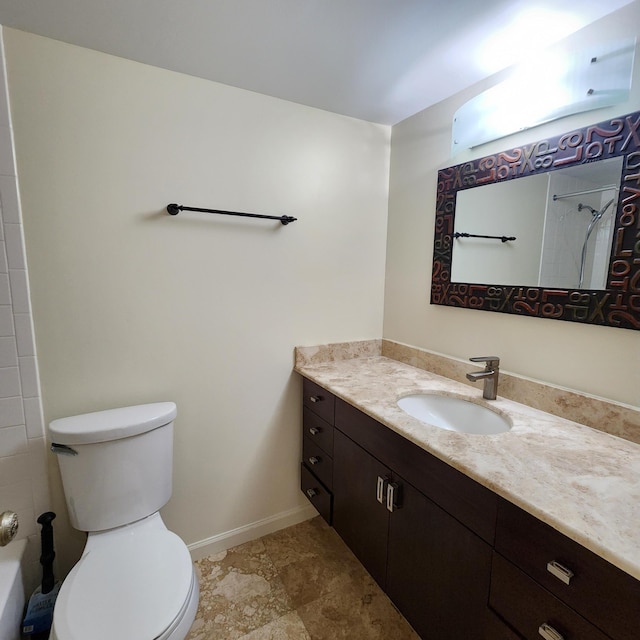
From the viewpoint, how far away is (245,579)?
1593mm

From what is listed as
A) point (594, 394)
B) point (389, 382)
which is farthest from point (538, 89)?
point (389, 382)

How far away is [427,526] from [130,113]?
1.85 m

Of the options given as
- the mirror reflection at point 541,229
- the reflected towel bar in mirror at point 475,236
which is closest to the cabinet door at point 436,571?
the mirror reflection at point 541,229

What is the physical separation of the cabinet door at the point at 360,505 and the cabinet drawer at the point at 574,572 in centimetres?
49

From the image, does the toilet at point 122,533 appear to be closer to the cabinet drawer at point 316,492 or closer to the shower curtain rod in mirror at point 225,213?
the cabinet drawer at point 316,492

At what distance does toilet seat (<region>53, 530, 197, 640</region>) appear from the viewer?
3.00 feet

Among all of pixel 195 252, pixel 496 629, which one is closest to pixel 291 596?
pixel 496 629

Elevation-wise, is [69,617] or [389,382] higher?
[389,382]

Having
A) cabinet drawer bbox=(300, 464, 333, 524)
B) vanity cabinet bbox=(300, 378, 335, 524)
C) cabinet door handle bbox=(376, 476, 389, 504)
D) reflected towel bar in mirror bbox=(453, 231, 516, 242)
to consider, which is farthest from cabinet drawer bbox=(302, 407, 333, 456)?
reflected towel bar in mirror bbox=(453, 231, 516, 242)

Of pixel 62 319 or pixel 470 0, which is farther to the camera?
pixel 62 319

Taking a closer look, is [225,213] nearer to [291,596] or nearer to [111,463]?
[111,463]

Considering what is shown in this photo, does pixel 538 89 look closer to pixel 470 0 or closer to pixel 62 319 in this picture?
pixel 470 0

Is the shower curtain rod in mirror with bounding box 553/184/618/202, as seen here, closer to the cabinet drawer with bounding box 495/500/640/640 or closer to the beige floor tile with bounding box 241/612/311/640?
the cabinet drawer with bounding box 495/500/640/640

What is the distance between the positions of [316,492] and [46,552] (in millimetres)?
1110
